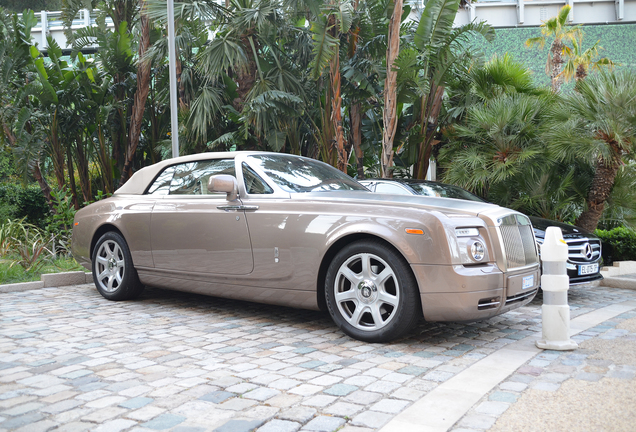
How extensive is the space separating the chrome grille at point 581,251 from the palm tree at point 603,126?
2100mm

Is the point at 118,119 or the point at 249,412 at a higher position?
the point at 118,119

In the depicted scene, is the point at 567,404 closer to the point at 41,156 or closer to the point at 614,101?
the point at 614,101

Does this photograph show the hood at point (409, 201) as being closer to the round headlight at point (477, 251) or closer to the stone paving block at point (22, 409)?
the round headlight at point (477, 251)

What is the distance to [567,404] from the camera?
123 inches

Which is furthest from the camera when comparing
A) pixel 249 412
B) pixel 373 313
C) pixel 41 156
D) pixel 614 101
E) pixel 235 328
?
pixel 41 156

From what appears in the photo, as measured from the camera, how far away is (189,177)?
6.00 meters

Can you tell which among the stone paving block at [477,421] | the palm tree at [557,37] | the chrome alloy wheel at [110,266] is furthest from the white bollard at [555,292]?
the palm tree at [557,37]

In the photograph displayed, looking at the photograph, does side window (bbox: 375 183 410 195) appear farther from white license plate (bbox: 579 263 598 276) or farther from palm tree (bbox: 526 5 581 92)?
palm tree (bbox: 526 5 581 92)

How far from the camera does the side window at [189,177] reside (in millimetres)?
5714

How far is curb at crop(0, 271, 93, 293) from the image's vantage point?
7.24m

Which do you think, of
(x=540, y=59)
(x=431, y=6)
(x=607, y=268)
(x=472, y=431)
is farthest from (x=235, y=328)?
(x=540, y=59)

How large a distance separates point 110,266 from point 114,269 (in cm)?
11

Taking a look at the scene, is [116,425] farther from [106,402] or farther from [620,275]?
[620,275]

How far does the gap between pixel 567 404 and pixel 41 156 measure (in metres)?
13.8
